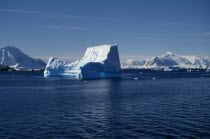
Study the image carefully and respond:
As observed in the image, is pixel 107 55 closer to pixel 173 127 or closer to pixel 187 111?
pixel 187 111

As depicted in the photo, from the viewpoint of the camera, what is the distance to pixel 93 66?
7781 cm

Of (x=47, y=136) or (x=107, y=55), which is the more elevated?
(x=107, y=55)

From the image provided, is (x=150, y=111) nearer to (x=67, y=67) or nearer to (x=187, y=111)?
(x=187, y=111)

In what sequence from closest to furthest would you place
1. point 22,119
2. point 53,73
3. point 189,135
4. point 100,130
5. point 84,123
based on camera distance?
1. point 189,135
2. point 100,130
3. point 84,123
4. point 22,119
5. point 53,73

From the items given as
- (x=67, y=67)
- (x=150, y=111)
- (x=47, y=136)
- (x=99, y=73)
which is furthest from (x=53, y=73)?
(x=47, y=136)

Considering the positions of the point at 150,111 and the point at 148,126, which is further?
the point at 150,111

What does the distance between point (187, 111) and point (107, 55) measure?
6315 centimetres

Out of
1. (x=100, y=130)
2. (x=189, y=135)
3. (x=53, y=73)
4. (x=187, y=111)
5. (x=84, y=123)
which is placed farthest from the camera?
(x=53, y=73)

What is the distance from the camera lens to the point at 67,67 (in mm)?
86875

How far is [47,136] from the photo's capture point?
1612cm

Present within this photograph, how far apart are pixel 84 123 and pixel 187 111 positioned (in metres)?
11.2

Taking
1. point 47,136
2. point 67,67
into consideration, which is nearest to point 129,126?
point 47,136

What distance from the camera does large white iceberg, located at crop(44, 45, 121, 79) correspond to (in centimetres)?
7925

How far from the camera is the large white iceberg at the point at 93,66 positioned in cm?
7925
